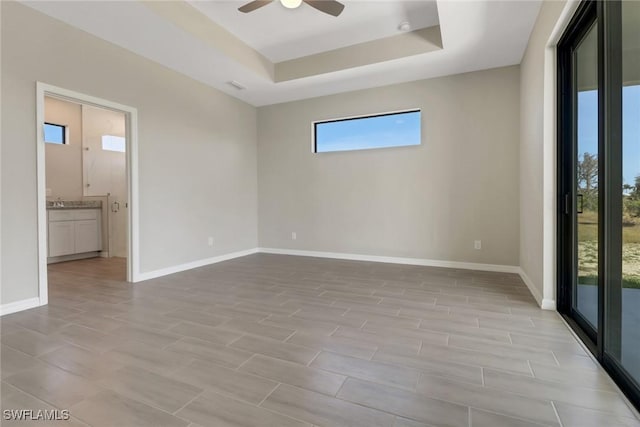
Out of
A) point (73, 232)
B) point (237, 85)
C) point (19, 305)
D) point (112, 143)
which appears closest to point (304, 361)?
point (19, 305)

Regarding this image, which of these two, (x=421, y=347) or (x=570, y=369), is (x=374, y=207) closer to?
(x=421, y=347)

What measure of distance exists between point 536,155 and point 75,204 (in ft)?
21.8

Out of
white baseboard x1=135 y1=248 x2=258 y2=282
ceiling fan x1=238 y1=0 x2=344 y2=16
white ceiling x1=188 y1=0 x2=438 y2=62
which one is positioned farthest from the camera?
white baseboard x1=135 y1=248 x2=258 y2=282

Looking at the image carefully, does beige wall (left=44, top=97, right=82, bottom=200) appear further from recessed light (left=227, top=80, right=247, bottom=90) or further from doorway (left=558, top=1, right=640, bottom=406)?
doorway (left=558, top=1, right=640, bottom=406)

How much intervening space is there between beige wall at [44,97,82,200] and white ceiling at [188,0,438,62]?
4.01 metres

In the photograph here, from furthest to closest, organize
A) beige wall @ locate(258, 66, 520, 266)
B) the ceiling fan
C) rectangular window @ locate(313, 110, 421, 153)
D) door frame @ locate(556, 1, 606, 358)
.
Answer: rectangular window @ locate(313, 110, 421, 153) < beige wall @ locate(258, 66, 520, 266) < the ceiling fan < door frame @ locate(556, 1, 606, 358)

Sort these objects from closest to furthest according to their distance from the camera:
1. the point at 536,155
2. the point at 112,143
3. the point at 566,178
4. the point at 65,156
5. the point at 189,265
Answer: the point at 566,178 → the point at 536,155 → the point at 189,265 → the point at 65,156 → the point at 112,143

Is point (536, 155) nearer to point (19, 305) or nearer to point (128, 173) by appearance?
point (128, 173)

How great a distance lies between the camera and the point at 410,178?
4625mm

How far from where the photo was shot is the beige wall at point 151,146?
267 cm

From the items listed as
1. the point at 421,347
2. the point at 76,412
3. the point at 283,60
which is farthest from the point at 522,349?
the point at 283,60

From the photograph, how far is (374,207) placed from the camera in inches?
193

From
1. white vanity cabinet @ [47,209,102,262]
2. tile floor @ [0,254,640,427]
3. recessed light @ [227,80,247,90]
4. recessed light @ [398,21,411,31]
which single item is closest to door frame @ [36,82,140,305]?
→ tile floor @ [0,254,640,427]

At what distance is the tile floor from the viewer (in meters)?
1.36
